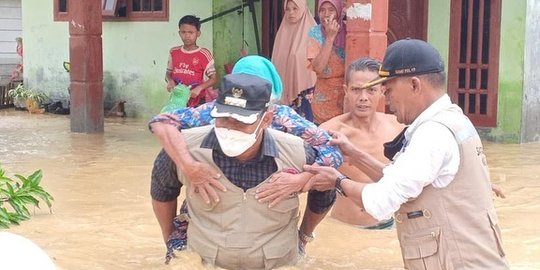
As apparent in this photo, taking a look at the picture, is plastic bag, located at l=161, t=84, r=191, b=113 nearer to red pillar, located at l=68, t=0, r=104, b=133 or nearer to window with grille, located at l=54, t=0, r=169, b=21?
red pillar, located at l=68, t=0, r=104, b=133

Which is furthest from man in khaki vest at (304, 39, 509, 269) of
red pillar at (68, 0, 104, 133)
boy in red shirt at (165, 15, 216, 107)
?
red pillar at (68, 0, 104, 133)

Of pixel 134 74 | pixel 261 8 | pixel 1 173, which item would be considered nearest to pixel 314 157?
pixel 1 173

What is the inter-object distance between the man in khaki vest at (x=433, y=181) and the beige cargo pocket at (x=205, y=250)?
3.39 ft

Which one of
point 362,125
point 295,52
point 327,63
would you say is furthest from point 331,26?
point 362,125

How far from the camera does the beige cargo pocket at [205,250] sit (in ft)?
13.6

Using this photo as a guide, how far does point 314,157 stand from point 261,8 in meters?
9.13

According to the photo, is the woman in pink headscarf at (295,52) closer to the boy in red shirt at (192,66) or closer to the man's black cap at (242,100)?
the boy in red shirt at (192,66)

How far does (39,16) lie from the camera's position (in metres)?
15.5

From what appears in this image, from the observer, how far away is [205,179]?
4043mm

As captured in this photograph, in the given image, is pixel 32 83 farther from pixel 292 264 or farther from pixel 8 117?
pixel 292 264

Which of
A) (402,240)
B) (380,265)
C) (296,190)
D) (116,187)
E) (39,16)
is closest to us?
(402,240)

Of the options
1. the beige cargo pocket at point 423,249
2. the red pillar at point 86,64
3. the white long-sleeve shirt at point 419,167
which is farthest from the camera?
the red pillar at point 86,64

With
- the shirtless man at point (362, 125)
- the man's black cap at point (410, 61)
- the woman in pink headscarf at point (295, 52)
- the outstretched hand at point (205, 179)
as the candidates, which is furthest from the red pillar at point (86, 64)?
the man's black cap at point (410, 61)

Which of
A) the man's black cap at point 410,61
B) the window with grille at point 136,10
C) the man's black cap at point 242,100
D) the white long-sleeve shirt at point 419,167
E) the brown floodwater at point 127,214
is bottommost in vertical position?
the brown floodwater at point 127,214
